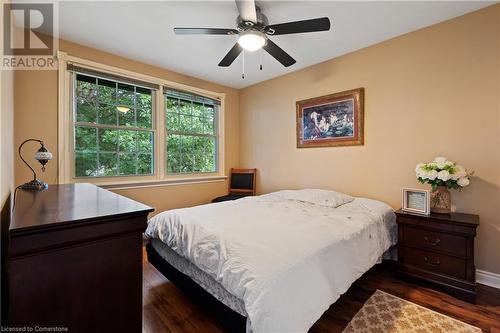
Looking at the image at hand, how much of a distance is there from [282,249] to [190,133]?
2.99 m

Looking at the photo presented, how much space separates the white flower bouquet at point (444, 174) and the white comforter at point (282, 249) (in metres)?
0.51

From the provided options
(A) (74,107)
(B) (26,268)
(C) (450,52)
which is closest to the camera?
(B) (26,268)

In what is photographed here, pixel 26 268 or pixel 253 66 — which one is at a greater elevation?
pixel 253 66

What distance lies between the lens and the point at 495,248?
85.6 inches

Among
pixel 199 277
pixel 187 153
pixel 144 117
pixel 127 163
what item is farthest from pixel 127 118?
pixel 199 277

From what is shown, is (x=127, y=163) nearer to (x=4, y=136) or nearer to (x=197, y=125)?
(x=197, y=125)

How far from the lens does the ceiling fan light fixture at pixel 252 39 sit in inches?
79.7

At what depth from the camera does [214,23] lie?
2424 millimetres

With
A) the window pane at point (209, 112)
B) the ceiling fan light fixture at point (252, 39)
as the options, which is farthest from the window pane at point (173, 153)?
the ceiling fan light fixture at point (252, 39)

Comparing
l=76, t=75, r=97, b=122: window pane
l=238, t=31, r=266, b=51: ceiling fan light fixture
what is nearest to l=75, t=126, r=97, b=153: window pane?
l=76, t=75, r=97, b=122: window pane

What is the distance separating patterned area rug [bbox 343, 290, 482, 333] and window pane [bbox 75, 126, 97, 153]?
3.37 m

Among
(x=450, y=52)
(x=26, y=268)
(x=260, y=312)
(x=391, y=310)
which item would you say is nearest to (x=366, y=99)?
(x=450, y=52)

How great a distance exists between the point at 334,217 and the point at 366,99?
1.72m

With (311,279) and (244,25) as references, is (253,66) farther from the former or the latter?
(311,279)
